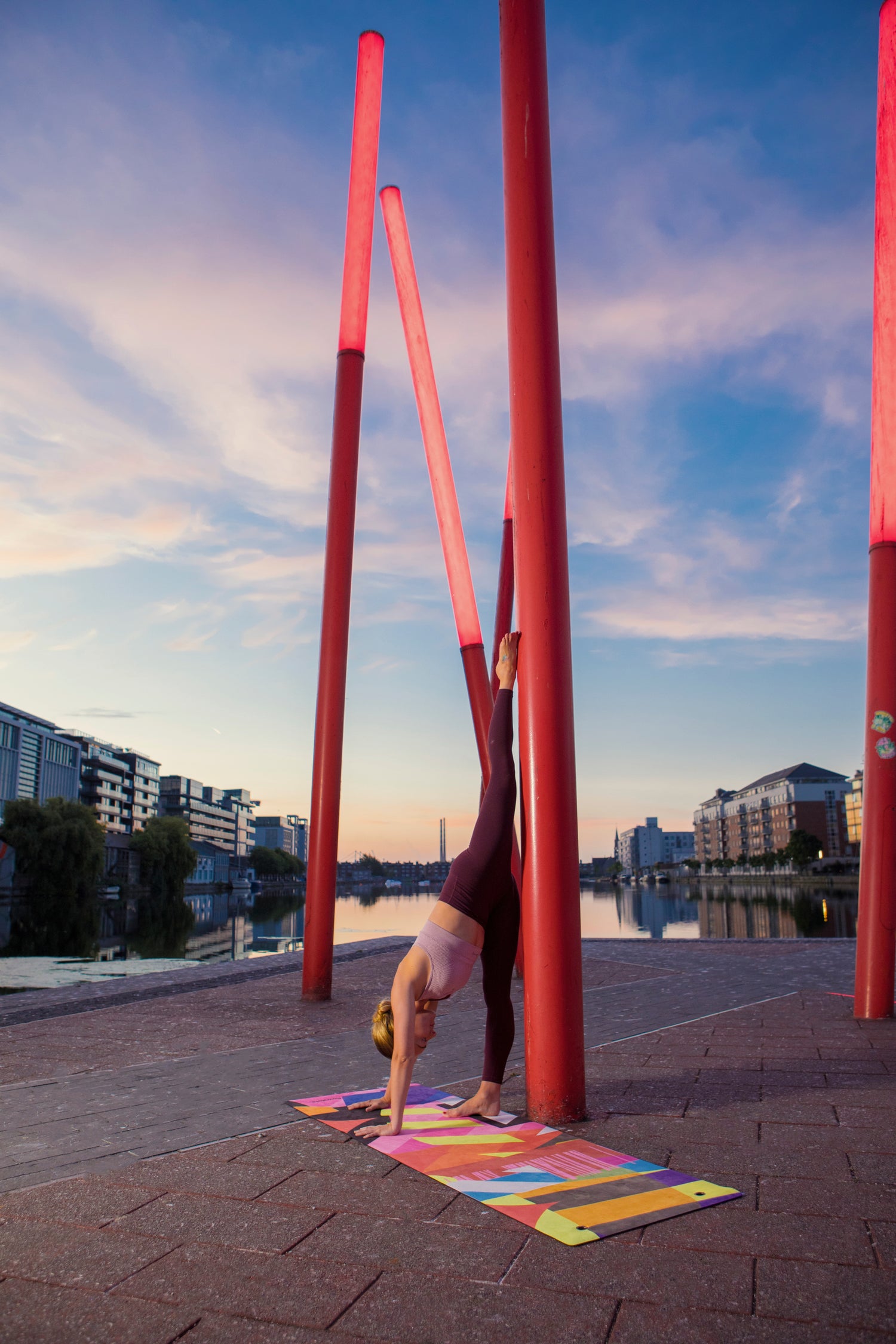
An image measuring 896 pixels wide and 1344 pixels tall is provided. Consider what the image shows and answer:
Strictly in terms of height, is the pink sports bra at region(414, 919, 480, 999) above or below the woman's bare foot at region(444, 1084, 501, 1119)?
above

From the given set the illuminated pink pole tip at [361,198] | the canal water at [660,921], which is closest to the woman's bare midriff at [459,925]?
the illuminated pink pole tip at [361,198]

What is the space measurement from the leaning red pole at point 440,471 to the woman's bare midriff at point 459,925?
6222 millimetres

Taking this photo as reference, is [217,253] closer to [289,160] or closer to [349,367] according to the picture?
[289,160]

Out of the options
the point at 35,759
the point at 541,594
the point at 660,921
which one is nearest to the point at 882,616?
the point at 541,594

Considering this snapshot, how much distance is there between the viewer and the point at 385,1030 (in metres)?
4.32

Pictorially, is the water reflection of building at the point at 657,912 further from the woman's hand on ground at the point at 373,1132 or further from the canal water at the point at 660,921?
the woman's hand on ground at the point at 373,1132

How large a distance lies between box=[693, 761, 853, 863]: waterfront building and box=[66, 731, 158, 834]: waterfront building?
333 feet

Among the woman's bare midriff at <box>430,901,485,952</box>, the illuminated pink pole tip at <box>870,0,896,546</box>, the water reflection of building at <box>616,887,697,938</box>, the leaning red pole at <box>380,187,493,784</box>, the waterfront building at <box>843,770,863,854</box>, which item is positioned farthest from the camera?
the waterfront building at <box>843,770,863,854</box>

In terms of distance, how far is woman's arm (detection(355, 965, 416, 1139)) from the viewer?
4.15m

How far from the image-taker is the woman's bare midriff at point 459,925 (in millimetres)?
4414

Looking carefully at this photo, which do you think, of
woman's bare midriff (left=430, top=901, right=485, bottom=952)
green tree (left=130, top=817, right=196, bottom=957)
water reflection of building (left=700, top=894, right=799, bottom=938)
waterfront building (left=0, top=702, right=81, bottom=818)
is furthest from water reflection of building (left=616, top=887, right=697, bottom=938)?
waterfront building (left=0, top=702, right=81, bottom=818)

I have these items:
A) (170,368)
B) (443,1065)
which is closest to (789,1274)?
(443,1065)

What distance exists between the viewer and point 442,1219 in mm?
3201

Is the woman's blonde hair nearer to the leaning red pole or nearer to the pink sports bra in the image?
the pink sports bra
